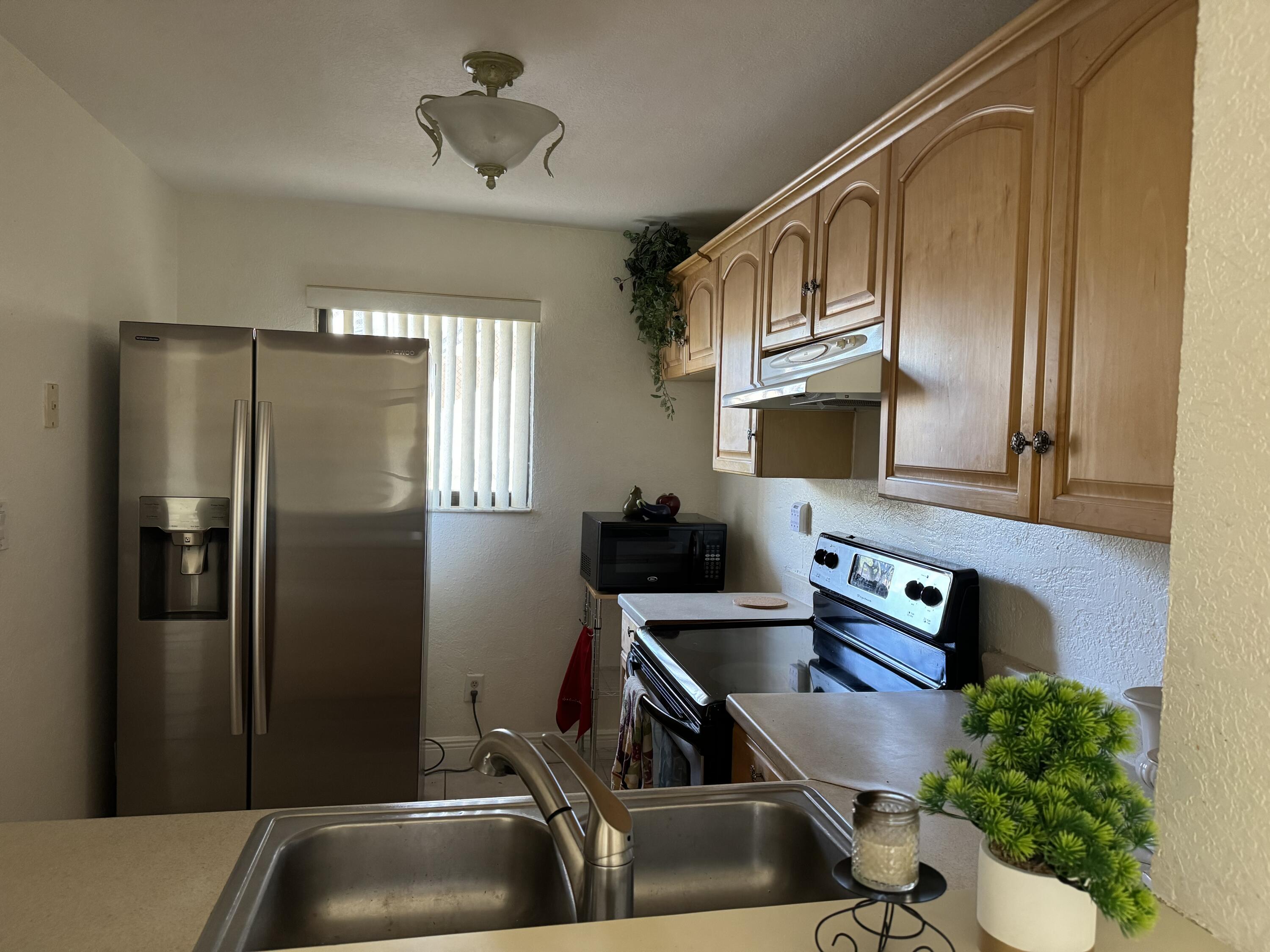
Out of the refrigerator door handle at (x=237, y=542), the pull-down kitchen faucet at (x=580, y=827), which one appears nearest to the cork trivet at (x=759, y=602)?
the refrigerator door handle at (x=237, y=542)

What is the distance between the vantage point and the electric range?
194 centimetres

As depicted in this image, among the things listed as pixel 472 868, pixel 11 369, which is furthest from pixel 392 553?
pixel 472 868

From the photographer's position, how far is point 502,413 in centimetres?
356

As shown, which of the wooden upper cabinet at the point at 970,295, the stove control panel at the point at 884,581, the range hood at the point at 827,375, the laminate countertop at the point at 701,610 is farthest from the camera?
the laminate countertop at the point at 701,610

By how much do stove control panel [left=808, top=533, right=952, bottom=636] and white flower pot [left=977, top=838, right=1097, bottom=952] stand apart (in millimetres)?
1346

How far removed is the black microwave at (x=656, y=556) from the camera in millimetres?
3215

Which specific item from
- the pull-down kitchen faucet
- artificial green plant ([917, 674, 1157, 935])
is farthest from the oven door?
artificial green plant ([917, 674, 1157, 935])

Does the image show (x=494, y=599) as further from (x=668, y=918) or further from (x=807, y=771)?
(x=668, y=918)

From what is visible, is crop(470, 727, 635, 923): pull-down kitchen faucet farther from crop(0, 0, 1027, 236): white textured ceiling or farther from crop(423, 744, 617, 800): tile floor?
crop(423, 744, 617, 800): tile floor

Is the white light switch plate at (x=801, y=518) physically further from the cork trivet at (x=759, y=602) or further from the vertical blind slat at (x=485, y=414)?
the vertical blind slat at (x=485, y=414)

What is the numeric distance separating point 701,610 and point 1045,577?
1205 mm

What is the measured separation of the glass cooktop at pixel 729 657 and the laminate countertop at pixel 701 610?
52mm

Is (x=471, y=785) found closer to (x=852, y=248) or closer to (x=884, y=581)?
(x=884, y=581)

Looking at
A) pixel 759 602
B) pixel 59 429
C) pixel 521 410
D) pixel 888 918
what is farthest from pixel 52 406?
pixel 888 918
